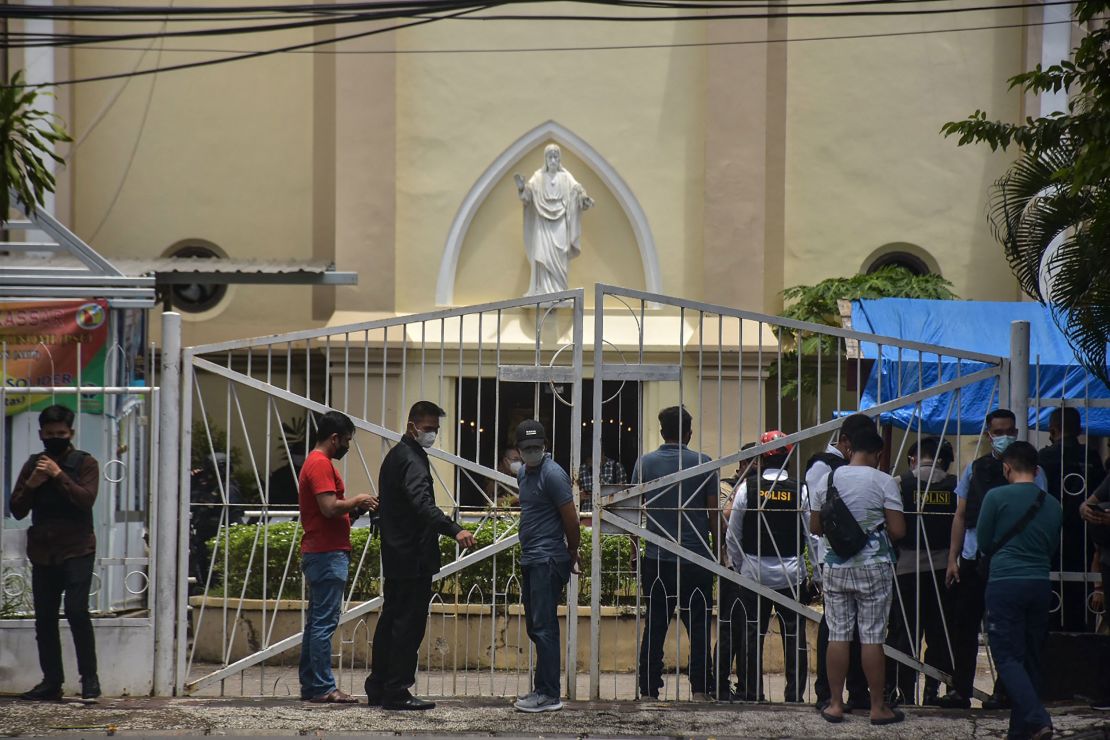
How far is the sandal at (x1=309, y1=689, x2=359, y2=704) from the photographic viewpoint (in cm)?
841

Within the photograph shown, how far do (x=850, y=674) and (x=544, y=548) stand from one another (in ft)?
6.84

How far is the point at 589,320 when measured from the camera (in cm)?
1700

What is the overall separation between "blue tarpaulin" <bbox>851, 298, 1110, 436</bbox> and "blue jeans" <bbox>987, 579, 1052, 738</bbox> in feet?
7.44

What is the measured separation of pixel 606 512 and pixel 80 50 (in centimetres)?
1258

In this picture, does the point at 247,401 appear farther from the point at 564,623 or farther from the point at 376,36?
the point at 564,623

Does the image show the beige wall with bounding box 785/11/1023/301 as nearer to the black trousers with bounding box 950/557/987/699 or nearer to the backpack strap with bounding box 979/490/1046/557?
the black trousers with bounding box 950/557/987/699

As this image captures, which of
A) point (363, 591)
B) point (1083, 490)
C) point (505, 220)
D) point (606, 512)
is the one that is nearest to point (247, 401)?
point (505, 220)

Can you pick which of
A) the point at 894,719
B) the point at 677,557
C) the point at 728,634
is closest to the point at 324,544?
the point at 677,557

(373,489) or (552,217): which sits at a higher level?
(552,217)

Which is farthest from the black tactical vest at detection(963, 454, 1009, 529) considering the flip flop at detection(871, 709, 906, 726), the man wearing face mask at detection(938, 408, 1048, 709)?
the flip flop at detection(871, 709, 906, 726)

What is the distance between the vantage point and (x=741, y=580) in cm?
865

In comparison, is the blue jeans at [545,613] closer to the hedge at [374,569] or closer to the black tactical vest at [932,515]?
the hedge at [374,569]

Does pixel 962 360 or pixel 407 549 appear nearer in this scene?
pixel 407 549

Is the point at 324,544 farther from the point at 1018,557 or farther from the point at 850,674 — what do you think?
the point at 1018,557
